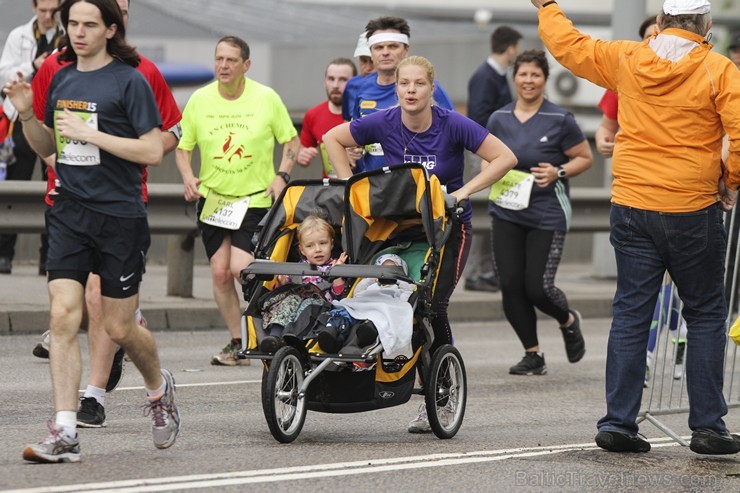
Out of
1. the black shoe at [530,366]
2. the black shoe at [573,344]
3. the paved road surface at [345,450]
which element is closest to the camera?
the paved road surface at [345,450]

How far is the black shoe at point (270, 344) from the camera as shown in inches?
303

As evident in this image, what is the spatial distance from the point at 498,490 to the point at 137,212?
79.7 inches

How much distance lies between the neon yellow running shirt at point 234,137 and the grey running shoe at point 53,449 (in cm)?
434

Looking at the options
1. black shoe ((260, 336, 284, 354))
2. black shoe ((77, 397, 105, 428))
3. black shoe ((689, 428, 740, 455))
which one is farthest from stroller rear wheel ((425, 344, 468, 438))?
black shoe ((77, 397, 105, 428))

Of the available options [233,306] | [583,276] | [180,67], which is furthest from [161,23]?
[233,306]

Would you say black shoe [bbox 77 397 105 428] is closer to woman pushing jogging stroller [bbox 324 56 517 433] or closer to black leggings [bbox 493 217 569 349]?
woman pushing jogging stroller [bbox 324 56 517 433]

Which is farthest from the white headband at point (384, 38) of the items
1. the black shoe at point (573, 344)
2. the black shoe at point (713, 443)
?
the black shoe at point (713, 443)

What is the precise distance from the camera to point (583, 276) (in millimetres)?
18453

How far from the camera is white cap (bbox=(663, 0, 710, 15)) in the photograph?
746 centimetres

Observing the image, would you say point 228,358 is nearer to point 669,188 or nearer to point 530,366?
point 530,366

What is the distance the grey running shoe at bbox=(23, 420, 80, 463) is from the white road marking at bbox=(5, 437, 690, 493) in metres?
0.42

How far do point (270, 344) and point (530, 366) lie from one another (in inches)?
152

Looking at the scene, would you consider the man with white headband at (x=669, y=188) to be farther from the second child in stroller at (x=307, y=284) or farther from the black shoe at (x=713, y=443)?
the second child in stroller at (x=307, y=284)

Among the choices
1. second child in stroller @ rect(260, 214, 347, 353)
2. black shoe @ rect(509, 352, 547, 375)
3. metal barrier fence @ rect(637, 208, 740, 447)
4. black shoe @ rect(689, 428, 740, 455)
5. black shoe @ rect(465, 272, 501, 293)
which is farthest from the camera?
black shoe @ rect(465, 272, 501, 293)
